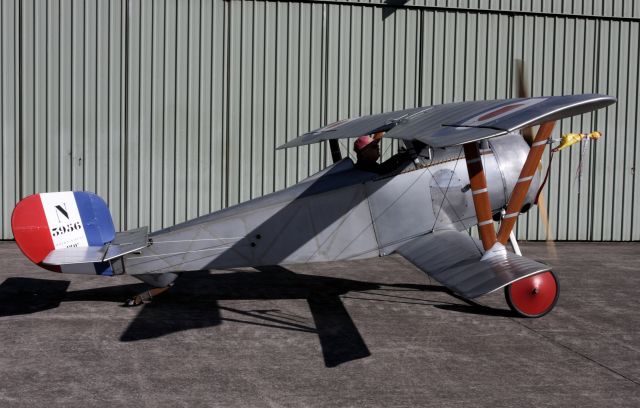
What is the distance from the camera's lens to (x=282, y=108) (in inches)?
617

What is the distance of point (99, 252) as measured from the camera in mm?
8453

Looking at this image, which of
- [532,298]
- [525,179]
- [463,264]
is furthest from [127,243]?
[532,298]

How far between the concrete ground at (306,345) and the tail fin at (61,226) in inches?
31.1

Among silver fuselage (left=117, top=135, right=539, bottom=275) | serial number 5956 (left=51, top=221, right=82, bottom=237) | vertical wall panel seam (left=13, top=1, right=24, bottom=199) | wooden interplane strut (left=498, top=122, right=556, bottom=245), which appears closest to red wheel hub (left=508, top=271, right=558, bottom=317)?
wooden interplane strut (left=498, top=122, right=556, bottom=245)

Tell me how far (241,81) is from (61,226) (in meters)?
7.62

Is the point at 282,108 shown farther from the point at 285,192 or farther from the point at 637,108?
the point at 637,108

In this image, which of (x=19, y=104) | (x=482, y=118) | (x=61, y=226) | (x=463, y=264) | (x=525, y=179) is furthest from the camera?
(x=19, y=104)

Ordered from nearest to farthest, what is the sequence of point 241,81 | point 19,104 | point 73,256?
point 73,256 < point 19,104 < point 241,81

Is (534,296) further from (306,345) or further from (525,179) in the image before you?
(306,345)

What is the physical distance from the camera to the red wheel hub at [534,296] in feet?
28.9

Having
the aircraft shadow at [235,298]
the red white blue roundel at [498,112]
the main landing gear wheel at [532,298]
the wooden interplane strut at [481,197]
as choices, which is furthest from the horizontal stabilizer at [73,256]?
the main landing gear wheel at [532,298]

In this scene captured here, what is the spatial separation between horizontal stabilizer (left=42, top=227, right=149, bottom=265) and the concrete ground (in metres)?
0.75

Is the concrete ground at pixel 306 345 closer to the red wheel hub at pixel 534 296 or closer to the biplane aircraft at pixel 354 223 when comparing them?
the red wheel hub at pixel 534 296

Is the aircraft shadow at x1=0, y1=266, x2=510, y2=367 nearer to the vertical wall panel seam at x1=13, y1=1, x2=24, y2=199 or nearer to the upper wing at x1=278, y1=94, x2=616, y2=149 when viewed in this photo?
the upper wing at x1=278, y1=94, x2=616, y2=149
